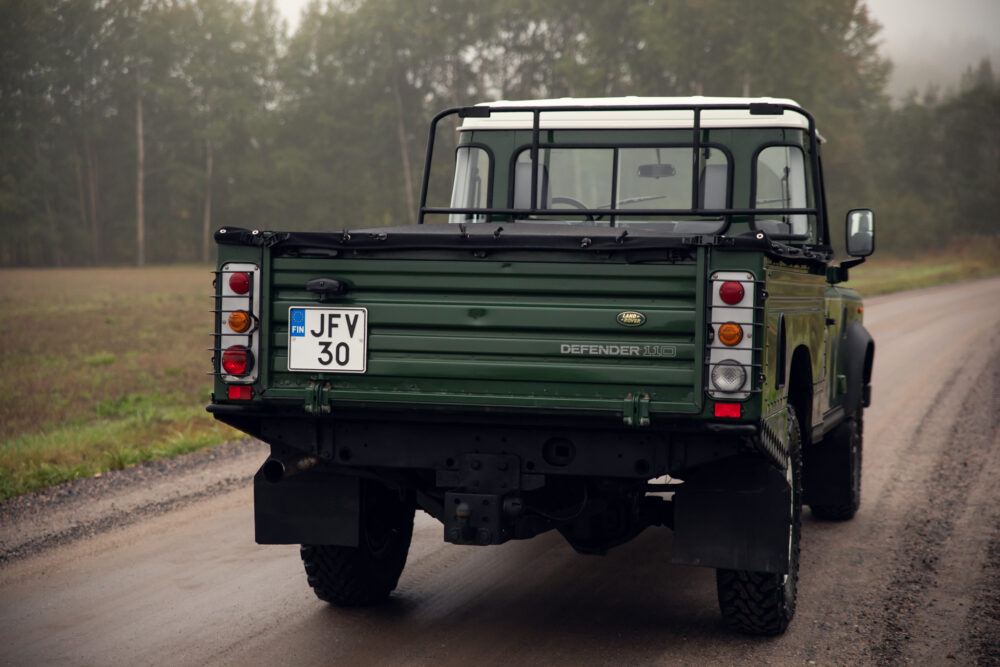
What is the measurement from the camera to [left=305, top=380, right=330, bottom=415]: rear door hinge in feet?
14.9

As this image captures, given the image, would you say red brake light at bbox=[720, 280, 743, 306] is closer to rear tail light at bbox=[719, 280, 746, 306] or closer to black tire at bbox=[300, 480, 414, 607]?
rear tail light at bbox=[719, 280, 746, 306]

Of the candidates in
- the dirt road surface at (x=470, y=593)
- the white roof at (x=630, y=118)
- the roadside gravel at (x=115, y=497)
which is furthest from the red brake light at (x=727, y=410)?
the roadside gravel at (x=115, y=497)

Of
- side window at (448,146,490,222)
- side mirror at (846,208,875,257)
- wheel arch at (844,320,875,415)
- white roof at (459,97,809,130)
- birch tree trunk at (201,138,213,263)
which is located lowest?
wheel arch at (844,320,875,415)

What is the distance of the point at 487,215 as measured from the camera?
6664mm

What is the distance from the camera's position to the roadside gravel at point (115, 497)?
22.7ft

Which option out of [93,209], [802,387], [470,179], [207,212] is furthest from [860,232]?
[207,212]

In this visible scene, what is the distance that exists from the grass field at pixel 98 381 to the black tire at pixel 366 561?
3882mm

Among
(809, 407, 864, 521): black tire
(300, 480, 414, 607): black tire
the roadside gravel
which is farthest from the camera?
(809, 407, 864, 521): black tire

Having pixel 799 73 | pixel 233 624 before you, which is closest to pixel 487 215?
pixel 233 624

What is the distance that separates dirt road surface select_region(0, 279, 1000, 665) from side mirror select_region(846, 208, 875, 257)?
5.93ft

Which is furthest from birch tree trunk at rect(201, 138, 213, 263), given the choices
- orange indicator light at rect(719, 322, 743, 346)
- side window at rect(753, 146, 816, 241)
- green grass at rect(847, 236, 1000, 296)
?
orange indicator light at rect(719, 322, 743, 346)

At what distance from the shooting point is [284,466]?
4820mm

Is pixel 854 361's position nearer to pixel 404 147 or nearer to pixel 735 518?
pixel 735 518

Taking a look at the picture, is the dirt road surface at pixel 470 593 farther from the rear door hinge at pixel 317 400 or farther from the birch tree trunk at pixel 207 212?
the birch tree trunk at pixel 207 212
